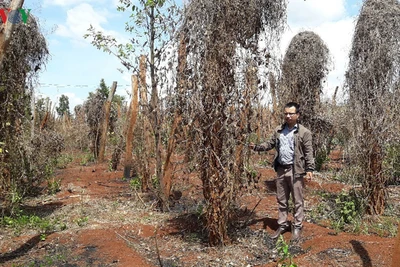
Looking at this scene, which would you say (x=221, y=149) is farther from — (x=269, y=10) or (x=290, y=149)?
(x=269, y=10)

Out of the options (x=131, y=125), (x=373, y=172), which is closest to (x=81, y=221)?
(x=131, y=125)

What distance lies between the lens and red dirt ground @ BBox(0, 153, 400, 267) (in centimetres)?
422

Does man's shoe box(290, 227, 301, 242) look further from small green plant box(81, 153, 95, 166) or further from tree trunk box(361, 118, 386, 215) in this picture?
small green plant box(81, 153, 95, 166)

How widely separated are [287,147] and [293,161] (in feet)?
0.63

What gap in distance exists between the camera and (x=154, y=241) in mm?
5098

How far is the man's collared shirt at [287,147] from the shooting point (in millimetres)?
4824

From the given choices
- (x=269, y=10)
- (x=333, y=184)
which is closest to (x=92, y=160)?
(x=333, y=184)

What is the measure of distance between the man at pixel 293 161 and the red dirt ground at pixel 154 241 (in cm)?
32

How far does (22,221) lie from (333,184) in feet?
19.8

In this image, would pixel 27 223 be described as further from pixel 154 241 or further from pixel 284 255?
pixel 284 255

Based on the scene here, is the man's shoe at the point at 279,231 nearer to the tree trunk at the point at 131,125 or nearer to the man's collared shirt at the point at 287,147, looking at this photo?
the man's collared shirt at the point at 287,147

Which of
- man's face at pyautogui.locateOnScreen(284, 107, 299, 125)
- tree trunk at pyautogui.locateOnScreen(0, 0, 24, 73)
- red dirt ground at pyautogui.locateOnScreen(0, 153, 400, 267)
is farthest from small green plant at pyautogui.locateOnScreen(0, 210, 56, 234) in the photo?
man's face at pyautogui.locateOnScreen(284, 107, 299, 125)

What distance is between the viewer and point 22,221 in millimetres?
5789

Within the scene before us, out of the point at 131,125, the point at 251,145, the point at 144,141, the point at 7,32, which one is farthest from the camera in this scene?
the point at 131,125
